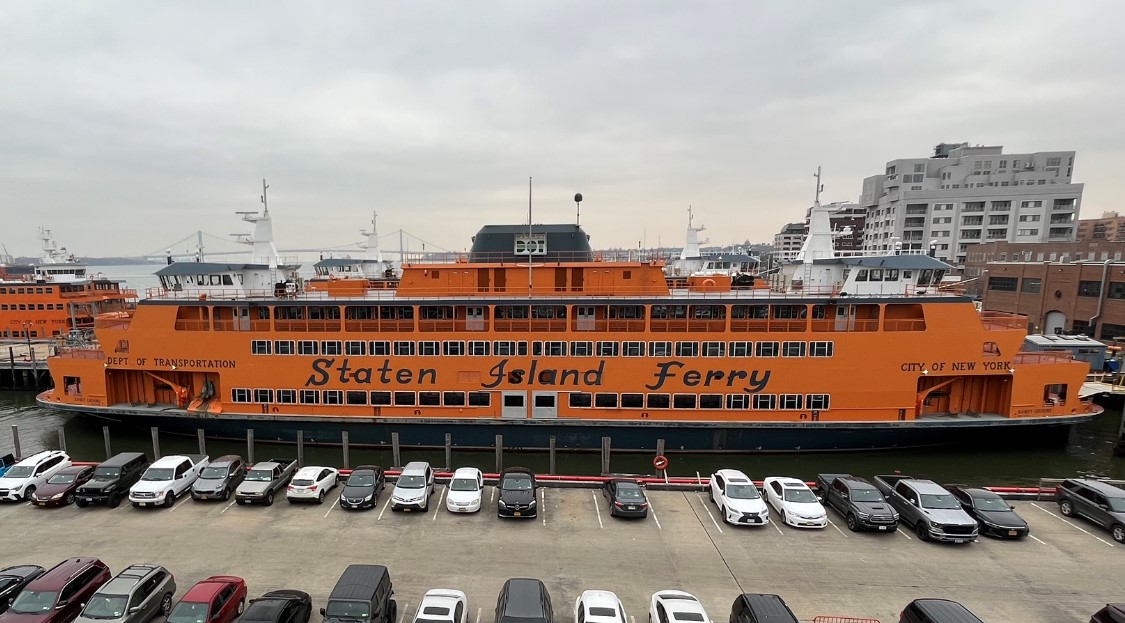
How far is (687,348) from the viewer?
79.4ft

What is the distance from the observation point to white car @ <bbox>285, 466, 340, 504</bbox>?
17.2 m

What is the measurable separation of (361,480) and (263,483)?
3.38m

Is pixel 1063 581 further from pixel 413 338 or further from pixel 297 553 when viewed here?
pixel 413 338

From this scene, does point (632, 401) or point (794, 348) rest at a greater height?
point (794, 348)

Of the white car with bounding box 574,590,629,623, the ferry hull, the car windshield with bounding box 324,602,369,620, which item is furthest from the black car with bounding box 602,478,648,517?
the car windshield with bounding box 324,602,369,620

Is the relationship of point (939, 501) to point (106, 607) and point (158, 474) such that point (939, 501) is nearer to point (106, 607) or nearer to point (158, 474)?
point (106, 607)

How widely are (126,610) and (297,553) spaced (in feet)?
14.4

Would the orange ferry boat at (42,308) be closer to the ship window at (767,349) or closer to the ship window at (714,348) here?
the ship window at (714,348)

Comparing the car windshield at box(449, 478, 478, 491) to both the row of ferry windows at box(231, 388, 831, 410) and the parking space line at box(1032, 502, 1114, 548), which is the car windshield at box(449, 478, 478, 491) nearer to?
the row of ferry windows at box(231, 388, 831, 410)

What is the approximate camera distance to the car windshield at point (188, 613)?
33.4ft

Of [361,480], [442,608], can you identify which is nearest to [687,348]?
[361,480]

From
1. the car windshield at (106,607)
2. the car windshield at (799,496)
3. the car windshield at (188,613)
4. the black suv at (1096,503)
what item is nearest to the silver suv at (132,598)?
the car windshield at (106,607)

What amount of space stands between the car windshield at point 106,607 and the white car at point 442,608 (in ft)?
20.3

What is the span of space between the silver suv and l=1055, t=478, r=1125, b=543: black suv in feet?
86.8
